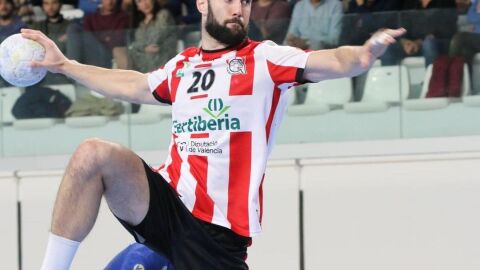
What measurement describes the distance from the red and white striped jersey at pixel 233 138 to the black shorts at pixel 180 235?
0.07 meters

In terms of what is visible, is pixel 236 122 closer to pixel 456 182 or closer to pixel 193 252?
pixel 193 252

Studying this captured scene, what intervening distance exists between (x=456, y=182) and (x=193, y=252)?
303cm

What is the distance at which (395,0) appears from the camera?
8883mm

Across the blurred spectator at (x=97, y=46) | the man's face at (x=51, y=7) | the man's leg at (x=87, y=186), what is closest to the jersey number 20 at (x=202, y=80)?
the man's leg at (x=87, y=186)

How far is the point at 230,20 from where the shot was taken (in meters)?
5.67

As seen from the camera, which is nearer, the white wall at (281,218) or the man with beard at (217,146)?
the man with beard at (217,146)

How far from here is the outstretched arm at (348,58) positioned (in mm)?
4879

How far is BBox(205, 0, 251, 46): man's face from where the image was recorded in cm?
566

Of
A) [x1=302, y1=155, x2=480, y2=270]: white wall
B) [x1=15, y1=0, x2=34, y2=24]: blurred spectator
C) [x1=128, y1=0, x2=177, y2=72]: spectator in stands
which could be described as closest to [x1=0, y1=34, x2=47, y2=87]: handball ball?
[x1=128, y1=0, x2=177, y2=72]: spectator in stands

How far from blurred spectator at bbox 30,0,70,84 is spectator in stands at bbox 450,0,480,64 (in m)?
2.89

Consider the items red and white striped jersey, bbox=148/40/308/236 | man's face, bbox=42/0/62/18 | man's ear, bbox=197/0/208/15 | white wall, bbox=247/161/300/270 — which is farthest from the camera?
man's face, bbox=42/0/62/18

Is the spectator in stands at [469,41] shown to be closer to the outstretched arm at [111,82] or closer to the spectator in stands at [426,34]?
the spectator in stands at [426,34]

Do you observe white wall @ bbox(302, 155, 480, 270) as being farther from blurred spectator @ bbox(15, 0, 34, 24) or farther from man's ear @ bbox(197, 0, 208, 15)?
blurred spectator @ bbox(15, 0, 34, 24)

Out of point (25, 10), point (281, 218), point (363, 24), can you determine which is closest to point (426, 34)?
point (363, 24)
